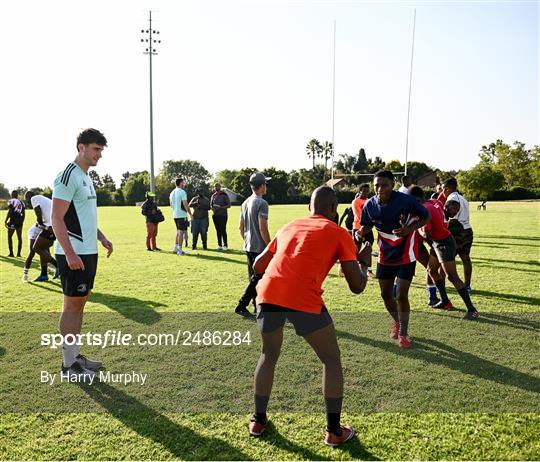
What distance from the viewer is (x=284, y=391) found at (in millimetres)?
4137

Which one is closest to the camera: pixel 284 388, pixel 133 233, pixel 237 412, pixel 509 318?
pixel 237 412

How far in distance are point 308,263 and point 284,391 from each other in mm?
1547

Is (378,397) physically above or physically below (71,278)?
below

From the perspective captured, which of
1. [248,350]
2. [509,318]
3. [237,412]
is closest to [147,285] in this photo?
[248,350]

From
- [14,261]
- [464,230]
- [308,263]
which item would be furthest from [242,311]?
[14,261]

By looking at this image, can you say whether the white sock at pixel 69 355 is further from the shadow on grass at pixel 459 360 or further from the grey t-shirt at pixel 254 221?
the shadow on grass at pixel 459 360

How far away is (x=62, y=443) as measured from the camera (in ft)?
10.9

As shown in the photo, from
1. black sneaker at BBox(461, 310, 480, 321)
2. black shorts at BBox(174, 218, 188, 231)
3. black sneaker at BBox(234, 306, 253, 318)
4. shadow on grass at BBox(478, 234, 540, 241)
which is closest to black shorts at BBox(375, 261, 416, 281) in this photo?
black sneaker at BBox(461, 310, 480, 321)

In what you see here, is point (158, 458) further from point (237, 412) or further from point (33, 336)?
point (33, 336)

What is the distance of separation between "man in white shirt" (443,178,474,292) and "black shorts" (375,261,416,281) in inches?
115

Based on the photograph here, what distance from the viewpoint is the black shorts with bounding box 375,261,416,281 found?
5.33 meters

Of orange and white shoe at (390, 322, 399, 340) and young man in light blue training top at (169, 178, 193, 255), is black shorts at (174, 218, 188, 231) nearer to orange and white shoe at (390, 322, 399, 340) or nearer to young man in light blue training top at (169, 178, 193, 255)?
young man in light blue training top at (169, 178, 193, 255)

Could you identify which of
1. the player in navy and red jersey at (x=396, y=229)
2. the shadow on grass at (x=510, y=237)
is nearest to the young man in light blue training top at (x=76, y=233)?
the player in navy and red jersey at (x=396, y=229)

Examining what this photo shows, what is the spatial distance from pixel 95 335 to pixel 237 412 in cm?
278
